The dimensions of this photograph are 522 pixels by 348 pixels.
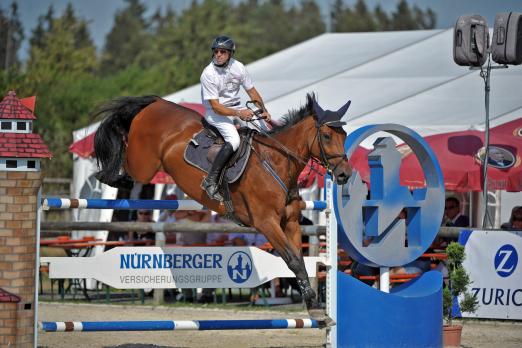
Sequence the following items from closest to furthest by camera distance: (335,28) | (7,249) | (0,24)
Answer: (7,249)
(0,24)
(335,28)

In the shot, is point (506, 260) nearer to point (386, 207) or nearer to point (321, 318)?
point (386, 207)

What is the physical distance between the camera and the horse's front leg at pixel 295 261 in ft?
25.8

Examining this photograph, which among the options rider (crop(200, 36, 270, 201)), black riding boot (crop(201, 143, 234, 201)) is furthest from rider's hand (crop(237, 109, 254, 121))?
black riding boot (crop(201, 143, 234, 201))

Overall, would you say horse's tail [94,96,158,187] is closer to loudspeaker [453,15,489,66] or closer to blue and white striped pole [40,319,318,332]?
blue and white striped pole [40,319,318,332]

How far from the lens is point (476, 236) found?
11398 millimetres

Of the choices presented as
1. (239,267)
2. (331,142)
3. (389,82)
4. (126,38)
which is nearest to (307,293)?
(239,267)

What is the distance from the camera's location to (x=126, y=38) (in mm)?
88375

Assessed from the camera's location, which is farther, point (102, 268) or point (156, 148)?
point (156, 148)

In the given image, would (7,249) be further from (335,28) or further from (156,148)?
(335,28)

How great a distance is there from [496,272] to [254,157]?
13.4 feet

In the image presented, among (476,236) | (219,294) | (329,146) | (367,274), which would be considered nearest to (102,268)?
(329,146)

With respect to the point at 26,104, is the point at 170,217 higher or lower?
lower

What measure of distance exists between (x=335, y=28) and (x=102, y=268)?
69740 millimetres

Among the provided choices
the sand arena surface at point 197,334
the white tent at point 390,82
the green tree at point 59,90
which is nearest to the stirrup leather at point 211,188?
the sand arena surface at point 197,334
